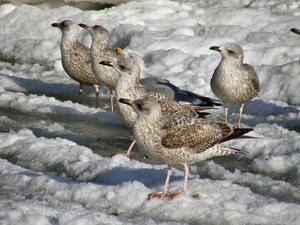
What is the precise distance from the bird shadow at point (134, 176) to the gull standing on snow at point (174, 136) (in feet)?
1.43

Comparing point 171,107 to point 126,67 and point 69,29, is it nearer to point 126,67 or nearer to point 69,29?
point 126,67

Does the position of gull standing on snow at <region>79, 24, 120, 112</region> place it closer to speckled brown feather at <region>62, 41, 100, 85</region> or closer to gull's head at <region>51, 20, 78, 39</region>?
speckled brown feather at <region>62, 41, 100, 85</region>

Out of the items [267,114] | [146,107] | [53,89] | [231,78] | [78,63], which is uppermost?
[146,107]

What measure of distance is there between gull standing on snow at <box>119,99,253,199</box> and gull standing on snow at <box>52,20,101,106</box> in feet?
15.4

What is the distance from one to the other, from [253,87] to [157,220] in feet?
13.8

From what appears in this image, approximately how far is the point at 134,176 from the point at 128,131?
2.43 meters

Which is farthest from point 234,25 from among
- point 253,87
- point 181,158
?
point 181,158

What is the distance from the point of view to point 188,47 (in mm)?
14664

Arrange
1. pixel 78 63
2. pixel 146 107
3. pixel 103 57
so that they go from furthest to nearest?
pixel 78 63, pixel 103 57, pixel 146 107

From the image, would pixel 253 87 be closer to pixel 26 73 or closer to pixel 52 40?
pixel 26 73

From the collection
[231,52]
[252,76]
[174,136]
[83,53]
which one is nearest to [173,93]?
[231,52]

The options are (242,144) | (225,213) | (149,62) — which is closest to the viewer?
(225,213)

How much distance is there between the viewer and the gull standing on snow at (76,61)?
1252 centimetres

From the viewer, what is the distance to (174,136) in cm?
748
